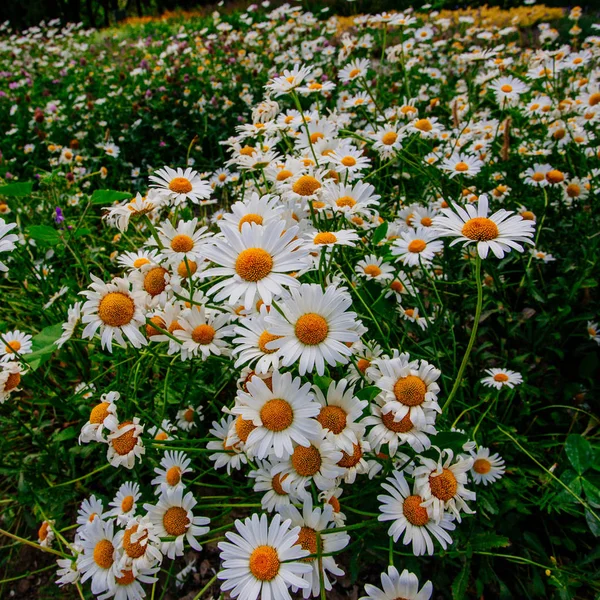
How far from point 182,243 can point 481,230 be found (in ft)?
2.82

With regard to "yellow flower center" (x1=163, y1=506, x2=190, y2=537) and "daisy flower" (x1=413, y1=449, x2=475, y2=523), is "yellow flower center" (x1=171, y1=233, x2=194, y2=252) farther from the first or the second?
"daisy flower" (x1=413, y1=449, x2=475, y2=523)

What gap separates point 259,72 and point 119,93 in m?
1.48

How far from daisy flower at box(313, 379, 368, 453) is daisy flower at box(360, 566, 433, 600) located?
11.1 inches

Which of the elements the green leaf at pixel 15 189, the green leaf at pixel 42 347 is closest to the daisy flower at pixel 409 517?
the green leaf at pixel 42 347

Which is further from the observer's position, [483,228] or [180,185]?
[180,185]

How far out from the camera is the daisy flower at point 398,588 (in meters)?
1.04

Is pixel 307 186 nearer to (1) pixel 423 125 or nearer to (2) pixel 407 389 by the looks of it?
(2) pixel 407 389

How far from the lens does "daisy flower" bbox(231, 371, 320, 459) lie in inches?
41.6

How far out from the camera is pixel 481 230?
1249mm

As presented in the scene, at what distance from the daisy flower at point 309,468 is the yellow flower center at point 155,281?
0.61m

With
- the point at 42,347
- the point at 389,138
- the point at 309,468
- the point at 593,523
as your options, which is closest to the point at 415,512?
the point at 309,468

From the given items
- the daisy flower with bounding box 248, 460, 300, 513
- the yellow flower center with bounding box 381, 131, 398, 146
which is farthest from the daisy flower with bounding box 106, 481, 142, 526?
the yellow flower center with bounding box 381, 131, 398, 146

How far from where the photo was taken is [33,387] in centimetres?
207

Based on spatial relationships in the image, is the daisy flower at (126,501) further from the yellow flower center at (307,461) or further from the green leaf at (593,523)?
the green leaf at (593,523)
